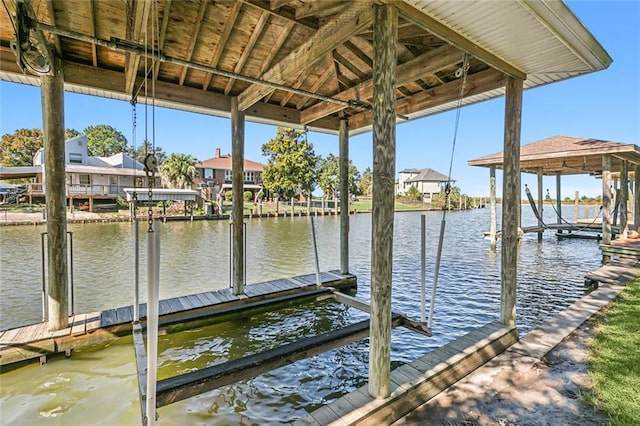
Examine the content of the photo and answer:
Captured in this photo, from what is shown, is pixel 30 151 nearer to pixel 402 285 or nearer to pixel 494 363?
pixel 402 285

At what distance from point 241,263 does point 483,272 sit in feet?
19.9

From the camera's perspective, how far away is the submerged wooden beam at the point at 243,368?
85.0 inches

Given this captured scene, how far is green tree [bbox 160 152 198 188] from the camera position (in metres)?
25.7

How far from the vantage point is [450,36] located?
251 centimetres

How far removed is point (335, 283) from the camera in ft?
18.8

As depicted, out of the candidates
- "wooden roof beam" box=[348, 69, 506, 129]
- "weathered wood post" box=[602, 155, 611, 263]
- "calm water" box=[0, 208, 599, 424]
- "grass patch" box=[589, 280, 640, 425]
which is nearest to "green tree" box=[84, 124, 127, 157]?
"calm water" box=[0, 208, 599, 424]

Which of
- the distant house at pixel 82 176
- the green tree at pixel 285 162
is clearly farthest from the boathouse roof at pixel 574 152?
the distant house at pixel 82 176

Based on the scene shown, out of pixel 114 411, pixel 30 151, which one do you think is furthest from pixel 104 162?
pixel 114 411

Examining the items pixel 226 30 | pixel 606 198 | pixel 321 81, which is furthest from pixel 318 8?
pixel 606 198

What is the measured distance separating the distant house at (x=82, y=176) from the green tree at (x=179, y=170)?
89.4 inches

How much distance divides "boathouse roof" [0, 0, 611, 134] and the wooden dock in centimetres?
269

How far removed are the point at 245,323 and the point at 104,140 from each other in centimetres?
5113

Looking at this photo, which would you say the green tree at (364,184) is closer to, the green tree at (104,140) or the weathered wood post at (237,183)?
the green tree at (104,140)

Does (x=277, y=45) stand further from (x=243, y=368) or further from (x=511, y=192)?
(x=243, y=368)
